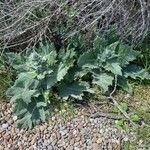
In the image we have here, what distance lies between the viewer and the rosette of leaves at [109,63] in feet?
9.90

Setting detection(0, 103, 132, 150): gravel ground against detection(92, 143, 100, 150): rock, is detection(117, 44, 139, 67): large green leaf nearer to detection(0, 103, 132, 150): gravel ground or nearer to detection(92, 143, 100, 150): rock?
detection(0, 103, 132, 150): gravel ground

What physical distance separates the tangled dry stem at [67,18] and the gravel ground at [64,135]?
1.95 ft

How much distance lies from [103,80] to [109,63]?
0.13 metres

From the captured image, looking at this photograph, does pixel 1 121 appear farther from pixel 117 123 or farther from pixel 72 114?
pixel 117 123

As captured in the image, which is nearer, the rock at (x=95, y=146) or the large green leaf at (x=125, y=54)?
the rock at (x=95, y=146)

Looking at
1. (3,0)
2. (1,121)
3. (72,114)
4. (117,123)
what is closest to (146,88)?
(117,123)

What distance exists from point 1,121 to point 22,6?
33.0 inches

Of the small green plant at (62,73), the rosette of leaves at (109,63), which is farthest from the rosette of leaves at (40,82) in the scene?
the rosette of leaves at (109,63)

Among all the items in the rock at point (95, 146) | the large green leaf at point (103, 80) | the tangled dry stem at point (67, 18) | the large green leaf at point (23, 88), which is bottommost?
the rock at point (95, 146)

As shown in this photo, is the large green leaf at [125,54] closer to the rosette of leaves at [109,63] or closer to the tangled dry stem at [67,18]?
the rosette of leaves at [109,63]

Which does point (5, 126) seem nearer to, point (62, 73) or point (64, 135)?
point (64, 135)

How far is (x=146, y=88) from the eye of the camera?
312 cm

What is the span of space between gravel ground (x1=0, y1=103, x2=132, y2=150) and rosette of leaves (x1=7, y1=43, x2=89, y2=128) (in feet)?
0.22

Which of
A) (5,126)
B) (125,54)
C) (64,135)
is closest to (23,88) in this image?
(5,126)
